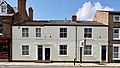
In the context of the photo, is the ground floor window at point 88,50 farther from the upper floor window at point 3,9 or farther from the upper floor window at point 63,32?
the upper floor window at point 3,9

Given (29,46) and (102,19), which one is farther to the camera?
(102,19)

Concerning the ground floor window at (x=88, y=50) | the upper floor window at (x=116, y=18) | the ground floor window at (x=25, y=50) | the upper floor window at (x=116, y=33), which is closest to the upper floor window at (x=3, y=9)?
the ground floor window at (x=25, y=50)

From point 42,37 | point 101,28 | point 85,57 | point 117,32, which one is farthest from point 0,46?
point 117,32

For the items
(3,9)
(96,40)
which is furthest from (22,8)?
(96,40)

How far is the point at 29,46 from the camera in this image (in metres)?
32.2

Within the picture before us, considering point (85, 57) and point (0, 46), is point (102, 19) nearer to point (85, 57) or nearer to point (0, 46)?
point (85, 57)

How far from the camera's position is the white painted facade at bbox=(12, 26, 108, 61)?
32.1m

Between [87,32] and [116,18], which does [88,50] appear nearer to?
[87,32]

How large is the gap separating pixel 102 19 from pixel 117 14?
9.65 feet

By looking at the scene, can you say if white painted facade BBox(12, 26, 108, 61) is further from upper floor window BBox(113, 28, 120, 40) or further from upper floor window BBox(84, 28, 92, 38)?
upper floor window BBox(113, 28, 120, 40)

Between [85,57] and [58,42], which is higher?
[58,42]

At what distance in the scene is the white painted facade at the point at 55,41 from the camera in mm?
32094

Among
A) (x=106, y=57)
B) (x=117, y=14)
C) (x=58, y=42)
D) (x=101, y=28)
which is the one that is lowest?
(x=106, y=57)

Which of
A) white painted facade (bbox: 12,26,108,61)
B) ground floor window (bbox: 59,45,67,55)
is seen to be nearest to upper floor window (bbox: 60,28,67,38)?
white painted facade (bbox: 12,26,108,61)
